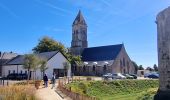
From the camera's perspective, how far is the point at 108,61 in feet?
254

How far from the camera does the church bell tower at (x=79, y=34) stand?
92856 mm

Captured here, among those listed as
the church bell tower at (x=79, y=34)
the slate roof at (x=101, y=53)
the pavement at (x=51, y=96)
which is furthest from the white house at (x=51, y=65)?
the church bell tower at (x=79, y=34)

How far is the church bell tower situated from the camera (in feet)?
305

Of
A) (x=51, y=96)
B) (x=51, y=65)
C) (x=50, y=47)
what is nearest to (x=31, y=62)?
(x=51, y=65)

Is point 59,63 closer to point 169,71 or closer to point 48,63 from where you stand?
point 48,63

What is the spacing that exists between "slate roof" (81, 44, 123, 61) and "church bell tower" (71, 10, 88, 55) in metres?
3.21

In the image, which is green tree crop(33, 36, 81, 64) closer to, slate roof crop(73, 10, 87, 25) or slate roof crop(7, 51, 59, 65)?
slate roof crop(73, 10, 87, 25)

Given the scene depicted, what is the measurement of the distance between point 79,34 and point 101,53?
13.1 m

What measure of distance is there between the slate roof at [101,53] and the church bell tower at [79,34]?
3206mm

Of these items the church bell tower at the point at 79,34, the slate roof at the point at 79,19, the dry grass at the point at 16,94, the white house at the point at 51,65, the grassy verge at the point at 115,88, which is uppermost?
the slate roof at the point at 79,19

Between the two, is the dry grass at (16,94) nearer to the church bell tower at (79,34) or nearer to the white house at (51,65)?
the white house at (51,65)

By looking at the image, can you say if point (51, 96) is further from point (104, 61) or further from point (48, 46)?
point (48, 46)

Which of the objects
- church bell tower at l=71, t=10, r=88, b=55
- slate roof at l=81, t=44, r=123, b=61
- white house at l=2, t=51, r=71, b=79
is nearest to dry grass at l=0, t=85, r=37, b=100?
white house at l=2, t=51, r=71, b=79

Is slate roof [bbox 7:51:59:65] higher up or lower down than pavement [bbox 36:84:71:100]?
higher up
